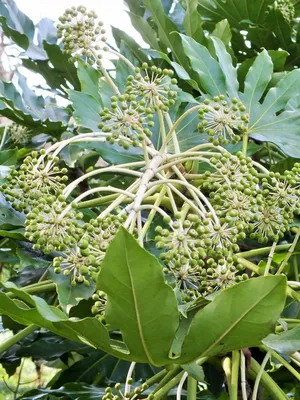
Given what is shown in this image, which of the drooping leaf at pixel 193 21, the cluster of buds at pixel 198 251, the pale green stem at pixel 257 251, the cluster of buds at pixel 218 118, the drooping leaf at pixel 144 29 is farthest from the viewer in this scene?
the drooping leaf at pixel 144 29

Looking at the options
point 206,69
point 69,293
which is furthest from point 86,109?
point 69,293

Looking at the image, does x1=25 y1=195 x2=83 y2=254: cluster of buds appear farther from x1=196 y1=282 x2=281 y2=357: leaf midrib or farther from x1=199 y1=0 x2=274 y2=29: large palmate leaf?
x1=199 y1=0 x2=274 y2=29: large palmate leaf

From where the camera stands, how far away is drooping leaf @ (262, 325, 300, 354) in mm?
502

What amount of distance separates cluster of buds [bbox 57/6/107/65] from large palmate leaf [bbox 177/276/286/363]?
332mm

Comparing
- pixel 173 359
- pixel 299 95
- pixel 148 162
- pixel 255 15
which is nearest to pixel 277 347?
pixel 173 359

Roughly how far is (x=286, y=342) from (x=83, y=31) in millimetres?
392

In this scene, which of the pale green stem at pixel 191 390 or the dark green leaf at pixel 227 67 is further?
the dark green leaf at pixel 227 67

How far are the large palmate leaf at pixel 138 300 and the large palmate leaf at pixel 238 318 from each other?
0.02m

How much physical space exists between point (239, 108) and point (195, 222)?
18 cm

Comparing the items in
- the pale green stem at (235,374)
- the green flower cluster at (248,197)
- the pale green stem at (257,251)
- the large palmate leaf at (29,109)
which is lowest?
the pale green stem at (235,374)

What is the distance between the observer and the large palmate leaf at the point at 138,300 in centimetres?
38

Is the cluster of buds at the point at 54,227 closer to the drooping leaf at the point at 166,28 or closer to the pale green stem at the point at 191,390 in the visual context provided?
the pale green stem at the point at 191,390

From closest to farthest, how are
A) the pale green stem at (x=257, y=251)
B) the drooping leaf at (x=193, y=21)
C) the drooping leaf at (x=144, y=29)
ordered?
the pale green stem at (x=257, y=251) → the drooping leaf at (x=193, y=21) → the drooping leaf at (x=144, y=29)

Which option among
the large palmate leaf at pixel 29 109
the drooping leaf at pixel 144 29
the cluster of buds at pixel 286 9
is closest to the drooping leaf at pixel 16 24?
the large palmate leaf at pixel 29 109
